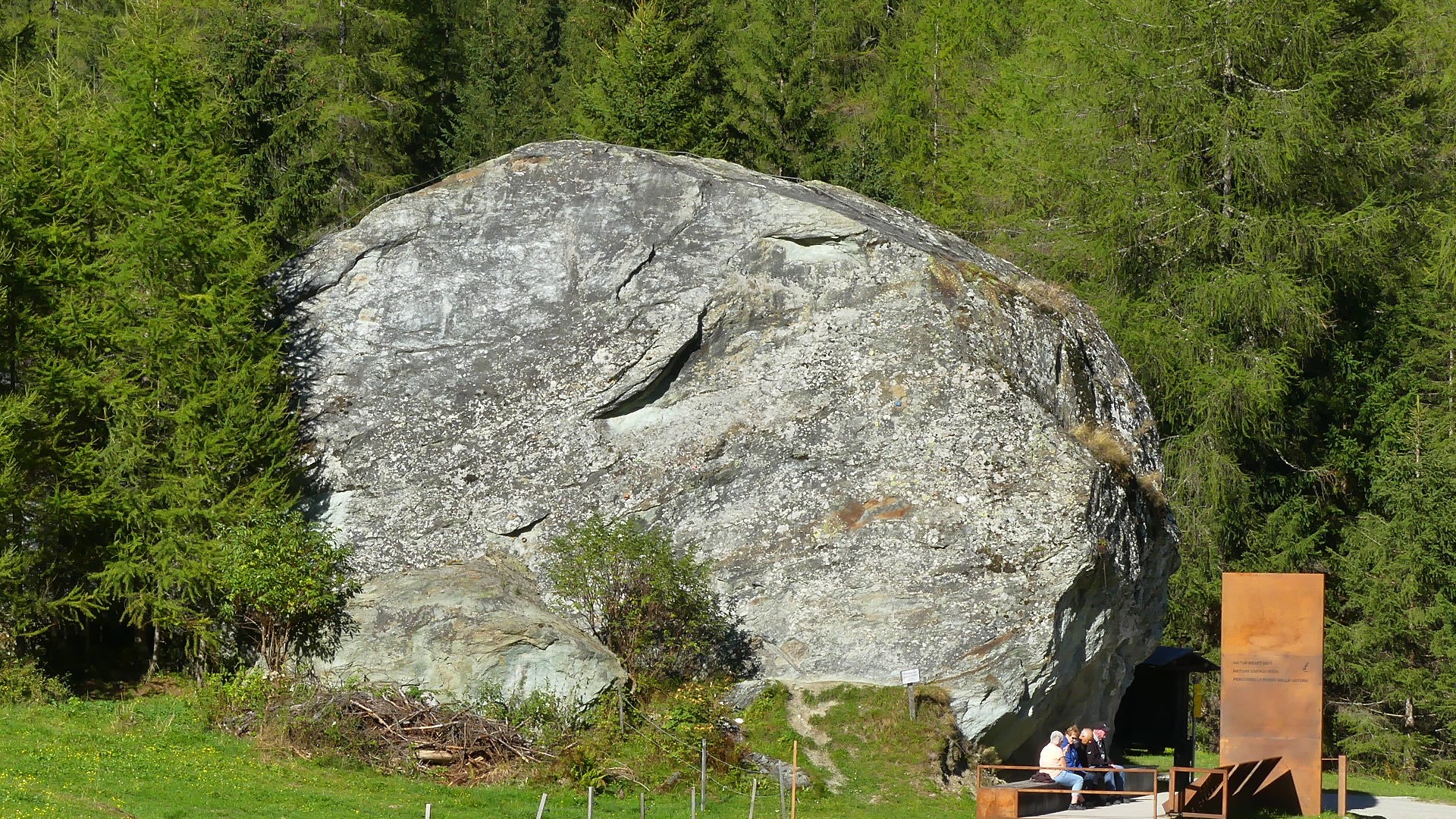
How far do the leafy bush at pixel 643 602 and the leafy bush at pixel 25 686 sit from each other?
23.8ft

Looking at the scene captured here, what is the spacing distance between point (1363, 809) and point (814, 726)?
30.5ft

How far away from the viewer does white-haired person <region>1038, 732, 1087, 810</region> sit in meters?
20.8

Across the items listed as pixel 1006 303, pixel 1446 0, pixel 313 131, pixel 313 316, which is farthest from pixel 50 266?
pixel 1446 0

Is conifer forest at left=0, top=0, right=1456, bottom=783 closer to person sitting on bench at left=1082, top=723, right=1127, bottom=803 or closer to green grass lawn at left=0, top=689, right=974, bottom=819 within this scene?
green grass lawn at left=0, top=689, right=974, bottom=819

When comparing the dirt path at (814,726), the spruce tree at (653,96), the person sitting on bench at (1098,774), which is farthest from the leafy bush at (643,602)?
the spruce tree at (653,96)

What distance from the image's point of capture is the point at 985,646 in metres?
22.8

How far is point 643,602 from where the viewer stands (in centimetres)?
2222

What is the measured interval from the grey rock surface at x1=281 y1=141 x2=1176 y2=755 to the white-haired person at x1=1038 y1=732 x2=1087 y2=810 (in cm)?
146

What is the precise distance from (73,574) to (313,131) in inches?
522

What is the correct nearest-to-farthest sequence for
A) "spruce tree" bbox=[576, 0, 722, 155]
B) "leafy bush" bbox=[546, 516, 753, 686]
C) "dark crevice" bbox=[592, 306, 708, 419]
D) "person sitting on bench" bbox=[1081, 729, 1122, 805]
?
"person sitting on bench" bbox=[1081, 729, 1122, 805] → "leafy bush" bbox=[546, 516, 753, 686] → "dark crevice" bbox=[592, 306, 708, 419] → "spruce tree" bbox=[576, 0, 722, 155]

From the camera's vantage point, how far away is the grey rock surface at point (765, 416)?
23.3 m

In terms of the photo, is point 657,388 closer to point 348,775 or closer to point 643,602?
point 643,602

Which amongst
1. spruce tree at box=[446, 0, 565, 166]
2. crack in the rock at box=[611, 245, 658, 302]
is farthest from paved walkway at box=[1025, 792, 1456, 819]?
spruce tree at box=[446, 0, 565, 166]

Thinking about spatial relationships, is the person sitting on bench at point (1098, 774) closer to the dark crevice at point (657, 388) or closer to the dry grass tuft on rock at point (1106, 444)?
the dry grass tuft on rock at point (1106, 444)
